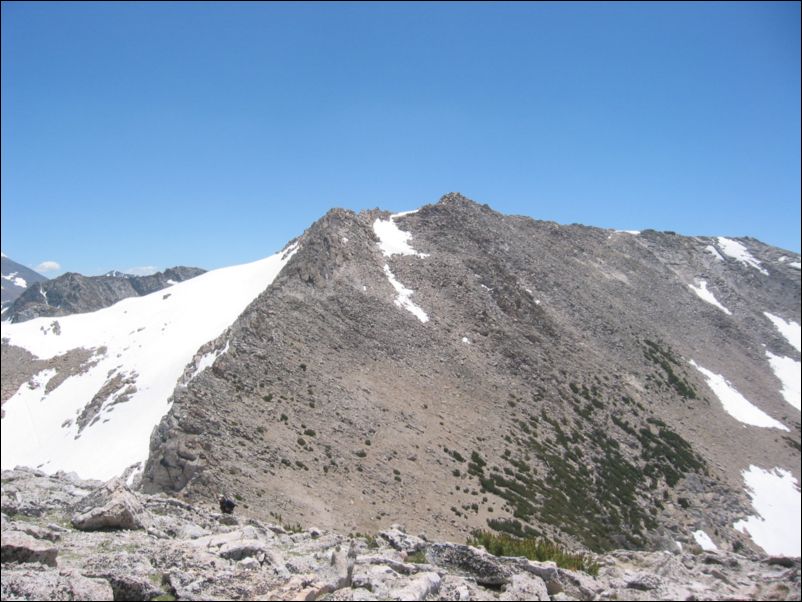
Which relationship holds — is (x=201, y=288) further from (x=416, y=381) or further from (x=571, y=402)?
(x=571, y=402)

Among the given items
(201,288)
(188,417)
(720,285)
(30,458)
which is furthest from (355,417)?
(720,285)

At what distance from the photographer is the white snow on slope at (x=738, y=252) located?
148875 mm

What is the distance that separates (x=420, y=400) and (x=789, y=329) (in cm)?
12083

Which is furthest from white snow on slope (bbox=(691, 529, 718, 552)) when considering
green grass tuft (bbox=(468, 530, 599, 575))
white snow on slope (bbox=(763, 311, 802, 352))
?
white snow on slope (bbox=(763, 311, 802, 352))

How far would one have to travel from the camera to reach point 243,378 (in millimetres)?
38500

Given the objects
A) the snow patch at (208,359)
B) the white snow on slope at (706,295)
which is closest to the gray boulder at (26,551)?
the snow patch at (208,359)

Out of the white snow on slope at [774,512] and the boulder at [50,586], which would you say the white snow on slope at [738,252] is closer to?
the white snow on slope at [774,512]

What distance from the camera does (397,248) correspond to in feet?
239

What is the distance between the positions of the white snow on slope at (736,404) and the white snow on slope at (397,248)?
53309 mm

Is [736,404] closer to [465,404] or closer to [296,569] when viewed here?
[465,404]

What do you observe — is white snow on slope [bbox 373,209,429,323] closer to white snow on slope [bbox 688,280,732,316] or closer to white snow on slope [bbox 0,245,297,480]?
white snow on slope [bbox 0,245,297,480]

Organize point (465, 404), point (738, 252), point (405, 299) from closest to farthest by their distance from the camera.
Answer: point (465, 404)
point (405, 299)
point (738, 252)

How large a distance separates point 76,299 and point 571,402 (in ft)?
568

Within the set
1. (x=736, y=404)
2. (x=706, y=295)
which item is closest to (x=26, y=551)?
(x=736, y=404)
